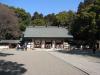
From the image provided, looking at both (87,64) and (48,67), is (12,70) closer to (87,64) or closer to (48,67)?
(48,67)

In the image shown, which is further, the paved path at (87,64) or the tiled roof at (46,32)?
the tiled roof at (46,32)

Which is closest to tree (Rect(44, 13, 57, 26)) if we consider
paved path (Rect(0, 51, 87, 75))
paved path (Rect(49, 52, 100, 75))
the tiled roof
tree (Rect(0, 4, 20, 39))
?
the tiled roof

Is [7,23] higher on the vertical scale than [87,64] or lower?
higher

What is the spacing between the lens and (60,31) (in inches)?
2749

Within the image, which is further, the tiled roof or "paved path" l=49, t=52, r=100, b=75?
the tiled roof

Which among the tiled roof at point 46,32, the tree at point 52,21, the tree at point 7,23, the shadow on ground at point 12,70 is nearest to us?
the shadow on ground at point 12,70

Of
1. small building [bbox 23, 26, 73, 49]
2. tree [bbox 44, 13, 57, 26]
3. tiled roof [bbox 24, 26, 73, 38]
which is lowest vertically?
→ small building [bbox 23, 26, 73, 49]

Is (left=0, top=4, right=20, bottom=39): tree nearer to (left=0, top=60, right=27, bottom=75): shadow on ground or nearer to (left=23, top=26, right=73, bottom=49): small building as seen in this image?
(left=0, top=60, right=27, bottom=75): shadow on ground

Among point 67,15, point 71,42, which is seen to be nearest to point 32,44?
point 71,42

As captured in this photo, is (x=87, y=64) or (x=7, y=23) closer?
(x=87, y=64)

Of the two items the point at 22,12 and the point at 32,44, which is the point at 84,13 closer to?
the point at 32,44

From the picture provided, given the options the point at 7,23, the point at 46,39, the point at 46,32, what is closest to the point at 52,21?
the point at 46,32

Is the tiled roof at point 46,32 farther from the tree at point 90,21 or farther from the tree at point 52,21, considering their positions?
the tree at point 52,21

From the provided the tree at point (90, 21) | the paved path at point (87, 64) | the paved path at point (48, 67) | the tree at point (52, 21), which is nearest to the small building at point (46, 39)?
the tree at point (90, 21)
